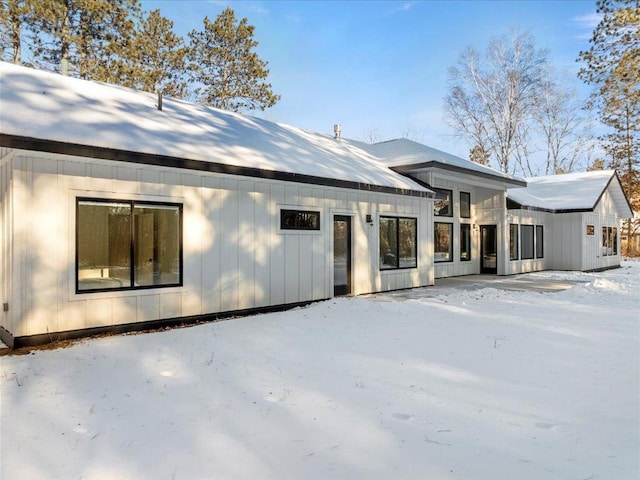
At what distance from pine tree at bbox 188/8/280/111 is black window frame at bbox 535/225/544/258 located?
14.1 m

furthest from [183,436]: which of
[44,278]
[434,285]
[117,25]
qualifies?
[117,25]

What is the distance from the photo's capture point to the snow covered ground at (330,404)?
2.69m

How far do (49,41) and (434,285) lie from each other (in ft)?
56.6

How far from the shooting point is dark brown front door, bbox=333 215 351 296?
9.38 m

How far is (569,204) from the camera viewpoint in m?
17.0

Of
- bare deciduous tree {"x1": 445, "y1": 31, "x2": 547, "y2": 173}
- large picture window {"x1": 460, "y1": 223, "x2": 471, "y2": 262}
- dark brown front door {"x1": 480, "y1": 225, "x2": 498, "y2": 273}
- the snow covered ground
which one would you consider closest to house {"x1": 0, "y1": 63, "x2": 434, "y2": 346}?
the snow covered ground

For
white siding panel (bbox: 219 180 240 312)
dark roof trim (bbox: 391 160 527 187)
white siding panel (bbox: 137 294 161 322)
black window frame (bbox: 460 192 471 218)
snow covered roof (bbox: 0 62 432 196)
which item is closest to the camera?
snow covered roof (bbox: 0 62 432 196)

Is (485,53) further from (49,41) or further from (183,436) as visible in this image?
(183,436)

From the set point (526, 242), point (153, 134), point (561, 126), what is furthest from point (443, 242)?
point (561, 126)

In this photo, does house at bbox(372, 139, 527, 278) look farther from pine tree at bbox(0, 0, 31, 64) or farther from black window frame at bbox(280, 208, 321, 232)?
pine tree at bbox(0, 0, 31, 64)

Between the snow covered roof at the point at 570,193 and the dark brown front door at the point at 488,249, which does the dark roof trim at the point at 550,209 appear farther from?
the dark brown front door at the point at 488,249

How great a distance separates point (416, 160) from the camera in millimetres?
12039

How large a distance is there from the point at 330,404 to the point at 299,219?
526 cm

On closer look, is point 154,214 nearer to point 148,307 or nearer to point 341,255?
point 148,307
